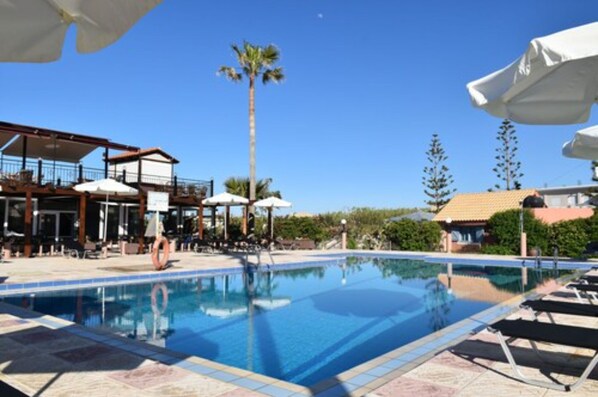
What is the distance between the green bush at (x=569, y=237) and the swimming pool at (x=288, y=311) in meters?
6.25

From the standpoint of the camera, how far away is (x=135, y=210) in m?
24.7

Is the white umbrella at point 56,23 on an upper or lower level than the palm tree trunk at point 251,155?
lower

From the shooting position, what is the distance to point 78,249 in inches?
626

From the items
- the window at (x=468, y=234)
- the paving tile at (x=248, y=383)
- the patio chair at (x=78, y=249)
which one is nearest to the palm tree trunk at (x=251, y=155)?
the patio chair at (x=78, y=249)

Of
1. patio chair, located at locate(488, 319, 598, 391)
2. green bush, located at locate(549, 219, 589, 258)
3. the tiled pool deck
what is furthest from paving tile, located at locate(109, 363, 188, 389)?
green bush, located at locate(549, 219, 589, 258)

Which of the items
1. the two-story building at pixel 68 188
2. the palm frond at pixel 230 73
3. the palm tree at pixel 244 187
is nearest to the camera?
the two-story building at pixel 68 188

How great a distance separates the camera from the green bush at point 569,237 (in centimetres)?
1908

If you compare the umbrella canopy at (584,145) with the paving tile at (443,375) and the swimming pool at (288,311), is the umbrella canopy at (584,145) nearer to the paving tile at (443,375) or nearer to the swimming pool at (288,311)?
the paving tile at (443,375)

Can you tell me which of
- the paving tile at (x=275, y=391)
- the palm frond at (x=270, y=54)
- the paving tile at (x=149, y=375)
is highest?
the palm frond at (x=270, y=54)

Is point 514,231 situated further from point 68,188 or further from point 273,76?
point 68,188

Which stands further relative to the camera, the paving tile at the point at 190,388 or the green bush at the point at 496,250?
the green bush at the point at 496,250

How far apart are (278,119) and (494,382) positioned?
26.2 m

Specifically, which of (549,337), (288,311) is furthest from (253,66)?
(549,337)

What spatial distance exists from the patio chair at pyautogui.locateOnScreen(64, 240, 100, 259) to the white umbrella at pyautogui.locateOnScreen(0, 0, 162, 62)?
15079 mm
